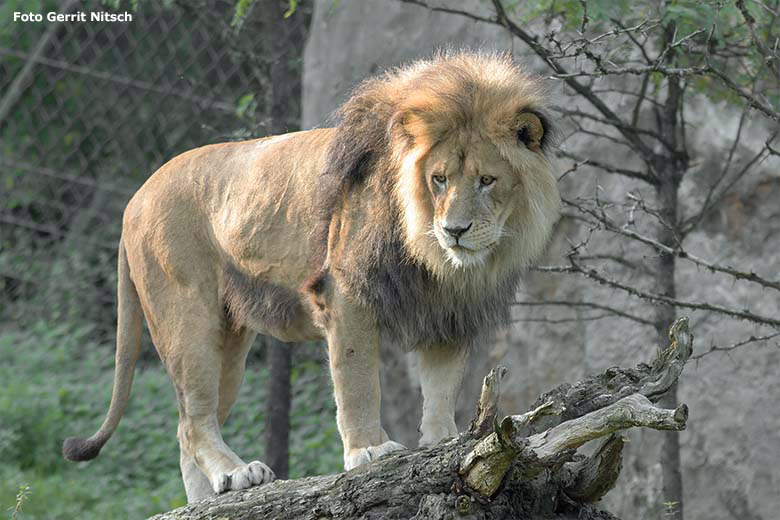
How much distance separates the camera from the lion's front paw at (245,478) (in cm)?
392

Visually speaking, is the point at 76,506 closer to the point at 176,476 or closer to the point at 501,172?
the point at 176,476

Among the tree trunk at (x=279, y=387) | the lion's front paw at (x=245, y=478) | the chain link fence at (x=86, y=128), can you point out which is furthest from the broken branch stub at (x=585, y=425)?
the chain link fence at (x=86, y=128)

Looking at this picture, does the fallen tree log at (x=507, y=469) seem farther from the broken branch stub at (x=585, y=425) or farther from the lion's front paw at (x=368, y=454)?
the lion's front paw at (x=368, y=454)

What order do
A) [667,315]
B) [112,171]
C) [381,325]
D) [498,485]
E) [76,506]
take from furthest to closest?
[112,171] < [76,506] < [667,315] < [381,325] < [498,485]

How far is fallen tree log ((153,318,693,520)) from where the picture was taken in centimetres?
297

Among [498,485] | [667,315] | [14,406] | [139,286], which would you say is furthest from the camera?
[14,406]

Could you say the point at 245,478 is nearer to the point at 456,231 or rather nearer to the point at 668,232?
the point at 456,231

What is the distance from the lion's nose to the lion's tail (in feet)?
5.69

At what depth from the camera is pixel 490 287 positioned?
3859 millimetres

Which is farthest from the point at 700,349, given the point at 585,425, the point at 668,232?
the point at 585,425

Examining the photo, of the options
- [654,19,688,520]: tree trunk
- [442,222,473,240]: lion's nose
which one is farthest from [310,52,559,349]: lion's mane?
[654,19,688,520]: tree trunk

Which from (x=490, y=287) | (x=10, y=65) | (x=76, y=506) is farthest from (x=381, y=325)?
(x=10, y=65)

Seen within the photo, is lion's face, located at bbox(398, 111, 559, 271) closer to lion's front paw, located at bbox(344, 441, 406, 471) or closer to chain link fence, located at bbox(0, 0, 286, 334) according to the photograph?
lion's front paw, located at bbox(344, 441, 406, 471)

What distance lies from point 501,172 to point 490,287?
0.44 metres
